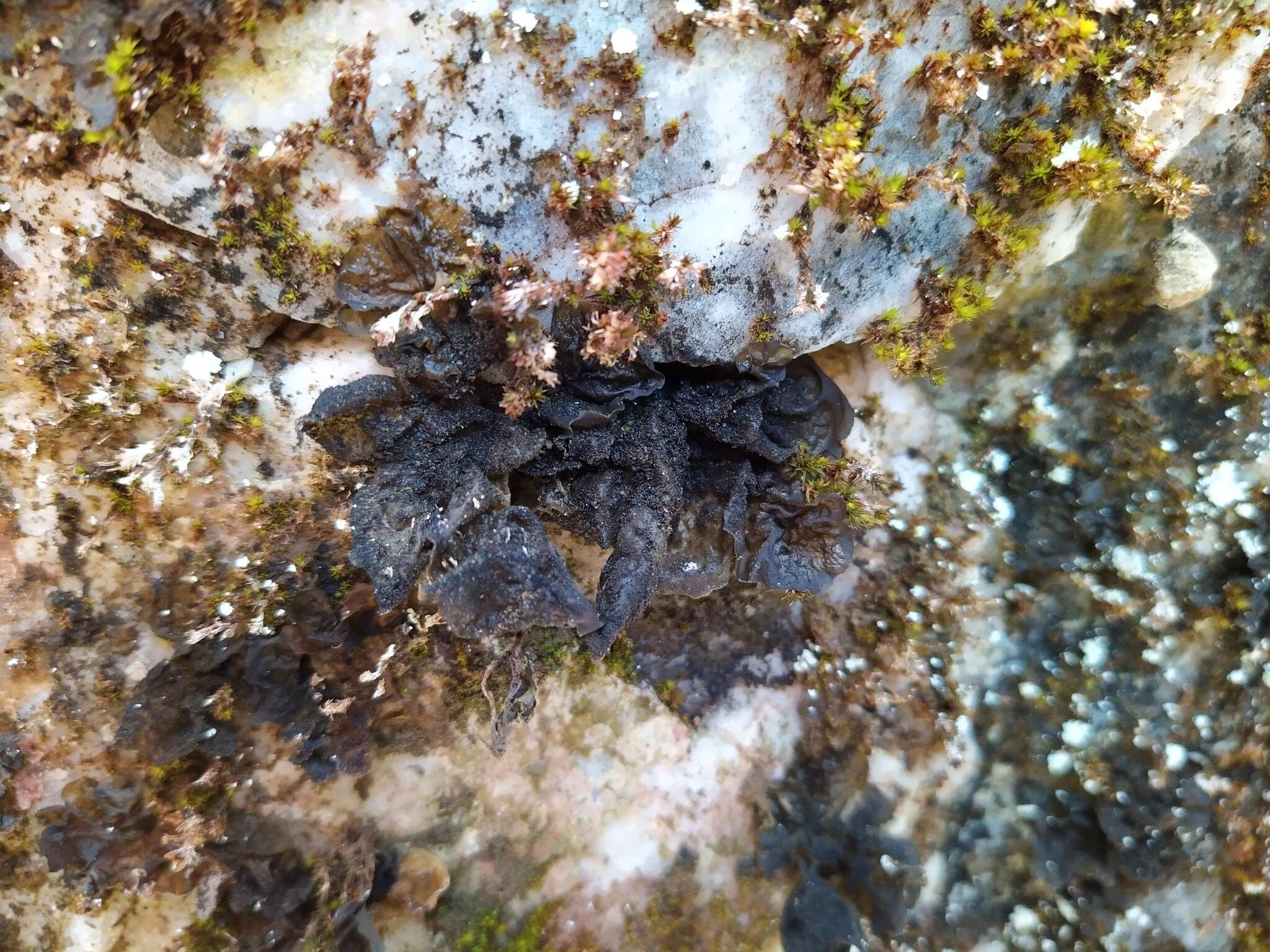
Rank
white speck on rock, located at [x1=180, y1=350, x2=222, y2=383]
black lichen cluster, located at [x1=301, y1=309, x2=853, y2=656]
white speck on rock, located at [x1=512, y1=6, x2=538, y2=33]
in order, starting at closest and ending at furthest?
1. white speck on rock, located at [x1=512, y1=6, x2=538, y2=33]
2. black lichen cluster, located at [x1=301, y1=309, x2=853, y2=656]
3. white speck on rock, located at [x1=180, y1=350, x2=222, y2=383]

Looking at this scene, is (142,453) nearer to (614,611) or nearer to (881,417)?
(614,611)

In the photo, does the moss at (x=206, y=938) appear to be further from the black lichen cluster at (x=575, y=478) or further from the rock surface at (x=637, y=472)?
the black lichen cluster at (x=575, y=478)

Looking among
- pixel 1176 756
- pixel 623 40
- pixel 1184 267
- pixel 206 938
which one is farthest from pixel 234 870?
pixel 1184 267

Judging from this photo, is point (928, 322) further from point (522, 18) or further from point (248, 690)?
point (248, 690)

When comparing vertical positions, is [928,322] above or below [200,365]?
above

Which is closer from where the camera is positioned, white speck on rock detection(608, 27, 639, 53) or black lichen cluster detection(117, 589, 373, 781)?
white speck on rock detection(608, 27, 639, 53)

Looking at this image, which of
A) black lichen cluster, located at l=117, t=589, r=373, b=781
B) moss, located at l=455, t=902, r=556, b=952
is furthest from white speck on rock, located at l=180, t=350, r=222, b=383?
moss, located at l=455, t=902, r=556, b=952

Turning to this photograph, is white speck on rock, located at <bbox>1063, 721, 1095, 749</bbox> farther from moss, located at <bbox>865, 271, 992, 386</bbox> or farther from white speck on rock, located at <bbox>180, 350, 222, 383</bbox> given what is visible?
white speck on rock, located at <bbox>180, 350, 222, 383</bbox>

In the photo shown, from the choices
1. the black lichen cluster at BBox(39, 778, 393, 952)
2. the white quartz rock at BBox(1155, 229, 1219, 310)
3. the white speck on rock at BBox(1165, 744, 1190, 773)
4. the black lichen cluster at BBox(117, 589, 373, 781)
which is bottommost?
the black lichen cluster at BBox(39, 778, 393, 952)
